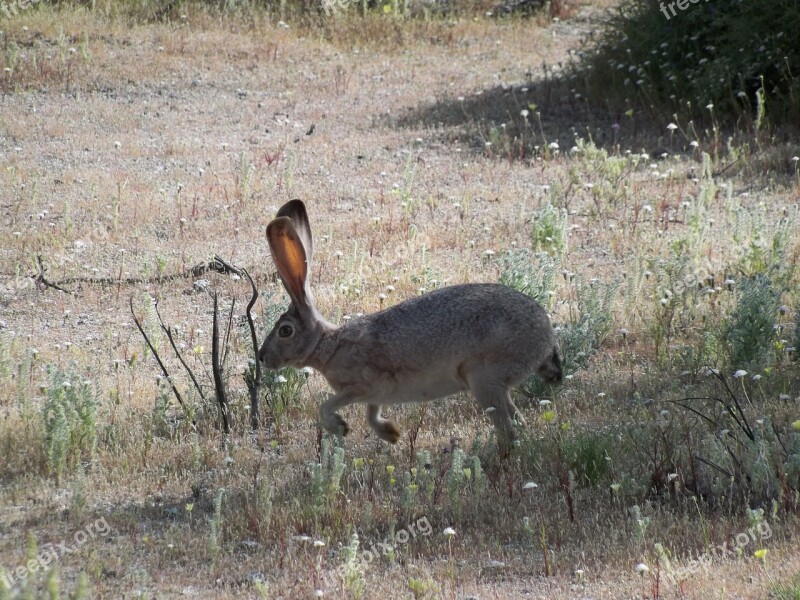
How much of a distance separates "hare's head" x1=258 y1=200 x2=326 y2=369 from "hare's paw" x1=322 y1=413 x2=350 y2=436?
425 mm

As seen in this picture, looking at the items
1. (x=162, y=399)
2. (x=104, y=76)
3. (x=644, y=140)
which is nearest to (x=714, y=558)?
(x=162, y=399)

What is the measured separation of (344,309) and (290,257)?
260cm

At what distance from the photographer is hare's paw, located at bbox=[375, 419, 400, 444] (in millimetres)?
6762

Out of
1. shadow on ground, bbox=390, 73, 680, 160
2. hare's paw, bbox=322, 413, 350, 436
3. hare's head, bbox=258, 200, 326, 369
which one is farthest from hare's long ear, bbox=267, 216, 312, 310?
shadow on ground, bbox=390, 73, 680, 160

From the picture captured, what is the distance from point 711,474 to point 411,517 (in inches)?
62.6

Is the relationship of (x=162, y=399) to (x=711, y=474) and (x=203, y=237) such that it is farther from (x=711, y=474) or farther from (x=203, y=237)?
(x=203, y=237)
